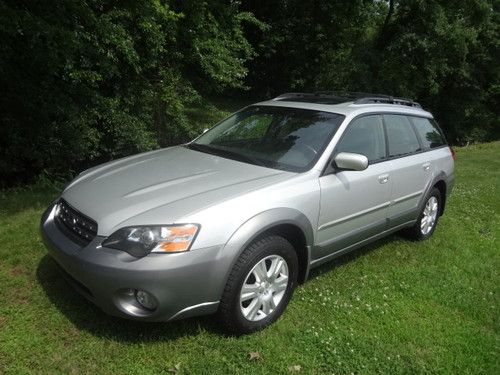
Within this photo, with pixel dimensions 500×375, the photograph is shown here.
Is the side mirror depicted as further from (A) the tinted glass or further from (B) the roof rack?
(B) the roof rack

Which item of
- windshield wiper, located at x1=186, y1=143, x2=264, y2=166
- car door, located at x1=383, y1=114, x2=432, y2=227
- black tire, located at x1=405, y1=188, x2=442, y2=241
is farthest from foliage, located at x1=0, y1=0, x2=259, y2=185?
black tire, located at x1=405, y1=188, x2=442, y2=241

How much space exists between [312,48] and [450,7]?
633 centimetres

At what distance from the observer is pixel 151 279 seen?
2.87 meters

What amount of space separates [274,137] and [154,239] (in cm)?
175

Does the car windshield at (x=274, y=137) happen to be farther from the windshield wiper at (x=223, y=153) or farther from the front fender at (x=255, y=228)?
the front fender at (x=255, y=228)

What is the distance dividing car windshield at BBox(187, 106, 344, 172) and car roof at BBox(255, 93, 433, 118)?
0.31 ft

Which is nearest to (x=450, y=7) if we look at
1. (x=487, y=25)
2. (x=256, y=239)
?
(x=487, y=25)

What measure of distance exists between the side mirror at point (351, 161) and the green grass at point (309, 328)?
111 cm

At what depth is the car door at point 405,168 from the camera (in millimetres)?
4743

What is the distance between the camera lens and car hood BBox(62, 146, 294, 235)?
3.09 metres

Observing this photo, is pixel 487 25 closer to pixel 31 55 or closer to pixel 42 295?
pixel 31 55

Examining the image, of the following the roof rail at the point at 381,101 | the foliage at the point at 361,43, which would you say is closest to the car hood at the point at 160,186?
the roof rail at the point at 381,101

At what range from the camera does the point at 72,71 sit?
8266 millimetres

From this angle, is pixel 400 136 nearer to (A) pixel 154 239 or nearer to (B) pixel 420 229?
(B) pixel 420 229
